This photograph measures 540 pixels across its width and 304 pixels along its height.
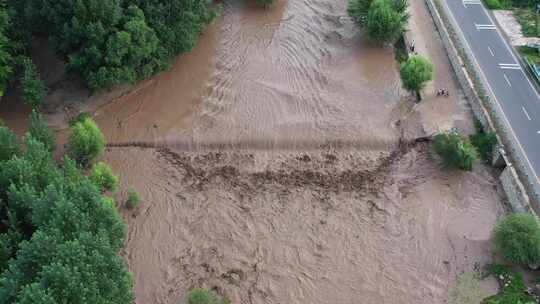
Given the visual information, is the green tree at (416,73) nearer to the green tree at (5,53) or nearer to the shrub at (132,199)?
the shrub at (132,199)

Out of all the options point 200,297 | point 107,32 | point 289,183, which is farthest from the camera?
point 107,32

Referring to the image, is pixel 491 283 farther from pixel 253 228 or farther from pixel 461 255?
pixel 253 228

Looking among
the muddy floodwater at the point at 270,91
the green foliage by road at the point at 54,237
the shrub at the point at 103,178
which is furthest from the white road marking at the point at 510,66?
the green foliage by road at the point at 54,237

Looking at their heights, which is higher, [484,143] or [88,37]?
[88,37]

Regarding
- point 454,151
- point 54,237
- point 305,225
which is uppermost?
point 454,151

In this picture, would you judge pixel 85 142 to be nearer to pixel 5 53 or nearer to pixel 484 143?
pixel 5 53

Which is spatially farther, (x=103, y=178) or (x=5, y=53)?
(x=5, y=53)

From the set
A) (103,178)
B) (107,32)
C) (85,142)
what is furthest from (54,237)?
(107,32)

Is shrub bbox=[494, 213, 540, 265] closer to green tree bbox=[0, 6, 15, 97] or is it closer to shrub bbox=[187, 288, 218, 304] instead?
shrub bbox=[187, 288, 218, 304]
